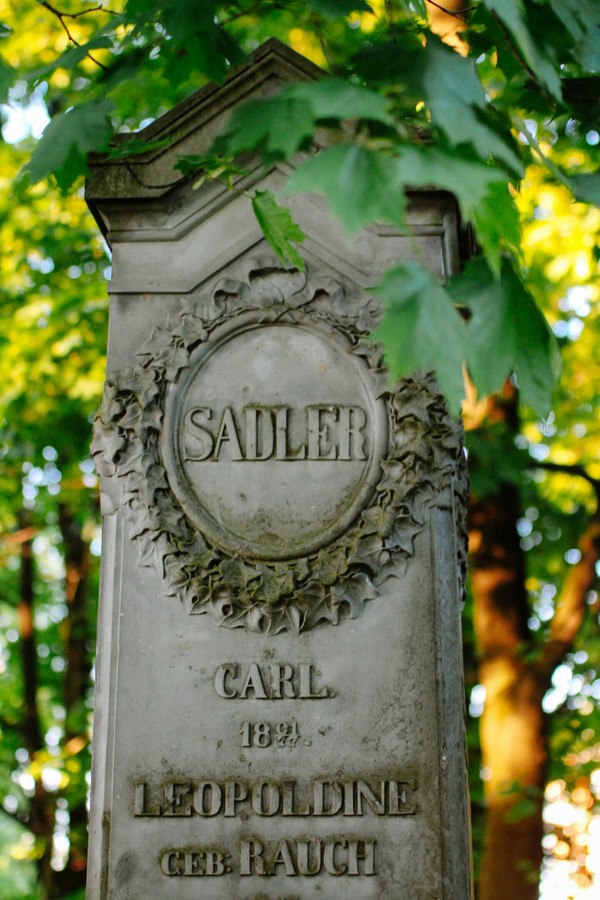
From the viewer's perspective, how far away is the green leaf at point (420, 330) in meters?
2.44

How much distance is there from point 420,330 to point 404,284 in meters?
0.11

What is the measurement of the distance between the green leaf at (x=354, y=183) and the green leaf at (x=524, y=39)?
0.41 metres

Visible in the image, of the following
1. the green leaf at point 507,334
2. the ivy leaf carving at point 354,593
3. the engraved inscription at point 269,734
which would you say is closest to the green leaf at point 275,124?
the green leaf at point 507,334

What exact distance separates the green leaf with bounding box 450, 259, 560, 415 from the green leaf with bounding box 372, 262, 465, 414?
0.43 feet

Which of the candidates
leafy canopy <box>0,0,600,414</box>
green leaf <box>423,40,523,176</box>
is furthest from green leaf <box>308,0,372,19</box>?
green leaf <box>423,40,523,176</box>

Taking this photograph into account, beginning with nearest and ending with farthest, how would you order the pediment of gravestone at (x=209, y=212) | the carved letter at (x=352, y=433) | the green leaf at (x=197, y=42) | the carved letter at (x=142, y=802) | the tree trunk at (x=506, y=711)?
1. the green leaf at (x=197, y=42)
2. the carved letter at (x=142, y=802)
3. the carved letter at (x=352, y=433)
4. the pediment of gravestone at (x=209, y=212)
5. the tree trunk at (x=506, y=711)

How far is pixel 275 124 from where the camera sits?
101 inches

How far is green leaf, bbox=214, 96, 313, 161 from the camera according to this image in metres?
2.55

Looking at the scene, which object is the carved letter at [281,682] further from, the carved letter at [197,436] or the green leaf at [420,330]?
the green leaf at [420,330]

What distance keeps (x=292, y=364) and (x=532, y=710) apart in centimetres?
485

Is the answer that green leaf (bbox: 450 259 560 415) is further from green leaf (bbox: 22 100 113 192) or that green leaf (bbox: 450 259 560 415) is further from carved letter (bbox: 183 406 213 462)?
carved letter (bbox: 183 406 213 462)

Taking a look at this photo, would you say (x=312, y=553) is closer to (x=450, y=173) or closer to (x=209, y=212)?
(x=209, y=212)

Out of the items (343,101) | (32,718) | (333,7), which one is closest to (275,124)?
(343,101)

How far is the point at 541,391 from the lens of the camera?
2.70m
